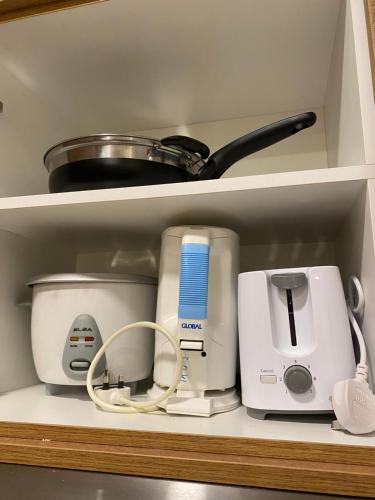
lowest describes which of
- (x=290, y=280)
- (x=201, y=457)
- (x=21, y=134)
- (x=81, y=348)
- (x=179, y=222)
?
(x=201, y=457)

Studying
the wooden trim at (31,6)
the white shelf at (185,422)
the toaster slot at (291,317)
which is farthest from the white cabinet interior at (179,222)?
the wooden trim at (31,6)

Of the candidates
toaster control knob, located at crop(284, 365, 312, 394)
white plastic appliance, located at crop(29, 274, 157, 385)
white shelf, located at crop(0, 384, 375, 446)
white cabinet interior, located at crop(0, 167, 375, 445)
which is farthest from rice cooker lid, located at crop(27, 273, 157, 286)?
toaster control knob, located at crop(284, 365, 312, 394)

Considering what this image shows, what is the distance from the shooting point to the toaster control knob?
0.56m

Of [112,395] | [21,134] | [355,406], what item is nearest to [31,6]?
[21,134]

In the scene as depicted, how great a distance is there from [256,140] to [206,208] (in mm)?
136

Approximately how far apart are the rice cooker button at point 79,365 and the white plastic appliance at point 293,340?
0.27 metres

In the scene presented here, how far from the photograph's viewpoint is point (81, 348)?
2.31 ft

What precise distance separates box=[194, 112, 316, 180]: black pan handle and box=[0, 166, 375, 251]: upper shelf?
7 cm

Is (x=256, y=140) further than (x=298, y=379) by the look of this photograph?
Yes

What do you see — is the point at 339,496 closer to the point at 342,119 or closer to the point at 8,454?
the point at 8,454

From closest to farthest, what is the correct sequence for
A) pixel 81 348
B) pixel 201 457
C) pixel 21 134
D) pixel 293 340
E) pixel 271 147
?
pixel 201 457
pixel 293 340
pixel 81 348
pixel 21 134
pixel 271 147

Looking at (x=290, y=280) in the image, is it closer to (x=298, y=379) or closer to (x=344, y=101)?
(x=298, y=379)

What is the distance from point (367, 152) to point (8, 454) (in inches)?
24.2

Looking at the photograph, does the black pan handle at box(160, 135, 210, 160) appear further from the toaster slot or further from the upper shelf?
the toaster slot
